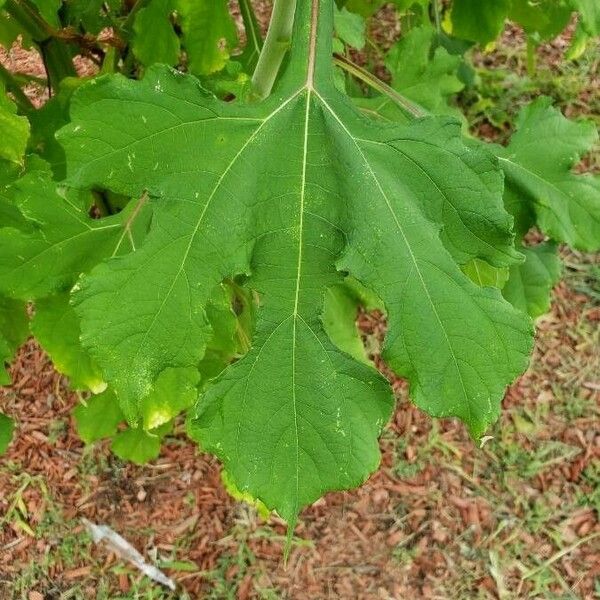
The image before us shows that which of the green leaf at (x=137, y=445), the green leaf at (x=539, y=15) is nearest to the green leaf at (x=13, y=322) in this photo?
the green leaf at (x=137, y=445)

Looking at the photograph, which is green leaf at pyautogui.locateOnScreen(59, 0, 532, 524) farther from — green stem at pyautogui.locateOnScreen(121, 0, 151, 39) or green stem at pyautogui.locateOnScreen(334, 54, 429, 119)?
green stem at pyautogui.locateOnScreen(121, 0, 151, 39)

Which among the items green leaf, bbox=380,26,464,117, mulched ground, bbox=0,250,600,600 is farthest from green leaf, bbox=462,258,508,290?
mulched ground, bbox=0,250,600,600

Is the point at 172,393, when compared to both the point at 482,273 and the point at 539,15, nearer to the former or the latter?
the point at 482,273

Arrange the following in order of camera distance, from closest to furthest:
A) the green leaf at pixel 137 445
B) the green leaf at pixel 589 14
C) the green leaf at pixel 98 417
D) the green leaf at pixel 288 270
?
1. the green leaf at pixel 288 270
2. the green leaf at pixel 589 14
3. the green leaf at pixel 98 417
4. the green leaf at pixel 137 445

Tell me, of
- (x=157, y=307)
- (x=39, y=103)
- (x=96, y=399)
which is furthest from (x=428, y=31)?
(x=39, y=103)

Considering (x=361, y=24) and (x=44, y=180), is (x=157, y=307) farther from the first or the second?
(x=361, y=24)

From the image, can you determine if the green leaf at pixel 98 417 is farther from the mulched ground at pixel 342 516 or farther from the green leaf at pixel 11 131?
the green leaf at pixel 11 131

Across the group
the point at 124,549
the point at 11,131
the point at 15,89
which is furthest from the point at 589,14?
the point at 124,549
